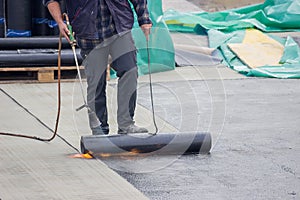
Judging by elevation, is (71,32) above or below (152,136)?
above

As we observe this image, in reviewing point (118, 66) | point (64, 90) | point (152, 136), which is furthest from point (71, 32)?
point (64, 90)

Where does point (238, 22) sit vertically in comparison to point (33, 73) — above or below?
above

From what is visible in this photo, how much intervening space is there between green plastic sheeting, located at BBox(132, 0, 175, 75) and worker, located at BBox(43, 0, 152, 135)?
3.57 m

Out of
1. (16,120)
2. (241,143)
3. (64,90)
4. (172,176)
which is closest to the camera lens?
(172,176)

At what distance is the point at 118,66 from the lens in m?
7.33

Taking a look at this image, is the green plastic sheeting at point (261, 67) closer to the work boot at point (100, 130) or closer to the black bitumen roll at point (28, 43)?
the black bitumen roll at point (28, 43)

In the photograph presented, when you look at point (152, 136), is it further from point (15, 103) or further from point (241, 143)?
point (15, 103)

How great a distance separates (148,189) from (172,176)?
0.40 metres

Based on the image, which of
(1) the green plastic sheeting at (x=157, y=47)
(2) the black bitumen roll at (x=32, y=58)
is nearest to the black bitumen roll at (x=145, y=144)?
(2) the black bitumen roll at (x=32, y=58)

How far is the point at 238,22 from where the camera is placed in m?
13.3

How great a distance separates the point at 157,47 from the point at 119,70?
3886 mm

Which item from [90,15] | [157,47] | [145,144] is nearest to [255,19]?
[157,47]

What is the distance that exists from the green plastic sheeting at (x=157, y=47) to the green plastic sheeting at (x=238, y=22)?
0.96 m

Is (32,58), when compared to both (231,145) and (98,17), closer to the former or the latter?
(98,17)
